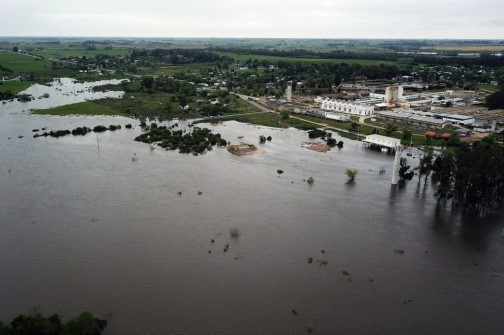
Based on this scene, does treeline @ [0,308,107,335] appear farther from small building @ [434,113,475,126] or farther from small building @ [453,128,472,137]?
small building @ [434,113,475,126]

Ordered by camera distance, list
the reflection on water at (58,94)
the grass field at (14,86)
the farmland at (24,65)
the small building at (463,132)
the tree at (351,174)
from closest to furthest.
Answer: the tree at (351,174)
the small building at (463,132)
the reflection on water at (58,94)
the grass field at (14,86)
the farmland at (24,65)

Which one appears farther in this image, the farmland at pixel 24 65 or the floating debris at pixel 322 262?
the farmland at pixel 24 65

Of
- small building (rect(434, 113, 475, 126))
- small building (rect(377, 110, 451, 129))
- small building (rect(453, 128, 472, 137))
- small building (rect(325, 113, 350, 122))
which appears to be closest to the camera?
small building (rect(453, 128, 472, 137))

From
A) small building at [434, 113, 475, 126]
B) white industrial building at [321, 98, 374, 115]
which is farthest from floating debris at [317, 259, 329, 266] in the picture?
white industrial building at [321, 98, 374, 115]

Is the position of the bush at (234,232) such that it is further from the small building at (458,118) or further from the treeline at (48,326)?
the small building at (458,118)

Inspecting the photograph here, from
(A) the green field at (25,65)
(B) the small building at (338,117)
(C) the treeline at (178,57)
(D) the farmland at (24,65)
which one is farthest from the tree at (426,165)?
(C) the treeline at (178,57)
